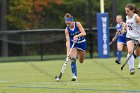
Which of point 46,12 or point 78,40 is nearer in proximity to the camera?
point 78,40

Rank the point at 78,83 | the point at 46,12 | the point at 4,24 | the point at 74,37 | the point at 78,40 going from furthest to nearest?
the point at 46,12 → the point at 4,24 → the point at 78,40 → the point at 74,37 → the point at 78,83

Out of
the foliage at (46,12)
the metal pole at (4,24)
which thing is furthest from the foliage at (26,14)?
the metal pole at (4,24)

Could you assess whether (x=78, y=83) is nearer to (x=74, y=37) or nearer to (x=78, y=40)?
(x=74, y=37)

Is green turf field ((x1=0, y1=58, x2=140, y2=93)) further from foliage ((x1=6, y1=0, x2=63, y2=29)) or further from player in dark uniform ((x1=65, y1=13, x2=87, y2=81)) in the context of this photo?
foliage ((x1=6, y1=0, x2=63, y2=29))

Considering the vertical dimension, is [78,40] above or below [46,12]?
above

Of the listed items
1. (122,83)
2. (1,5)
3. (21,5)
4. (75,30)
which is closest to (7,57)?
(1,5)

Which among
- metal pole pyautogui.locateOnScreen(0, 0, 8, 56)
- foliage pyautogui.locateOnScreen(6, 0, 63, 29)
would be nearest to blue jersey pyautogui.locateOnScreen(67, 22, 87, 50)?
metal pole pyautogui.locateOnScreen(0, 0, 8, 56)

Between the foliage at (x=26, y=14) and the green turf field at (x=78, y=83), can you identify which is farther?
the foliage at (x=26, y=14)

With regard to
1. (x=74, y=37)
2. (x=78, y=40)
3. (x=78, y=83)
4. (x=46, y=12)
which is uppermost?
(x=74, y=37)

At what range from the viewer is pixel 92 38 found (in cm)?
2872

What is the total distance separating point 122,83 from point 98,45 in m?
13.5

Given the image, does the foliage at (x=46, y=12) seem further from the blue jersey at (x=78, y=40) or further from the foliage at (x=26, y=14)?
the blue jersey at (x=78, y=40)

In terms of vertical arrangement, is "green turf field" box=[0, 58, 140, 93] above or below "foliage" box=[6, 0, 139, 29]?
below

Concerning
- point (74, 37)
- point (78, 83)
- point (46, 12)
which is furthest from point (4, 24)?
point (78, 83)
